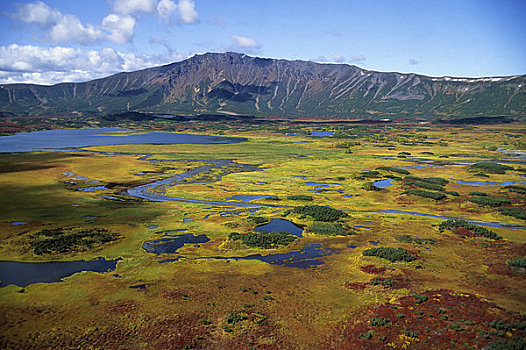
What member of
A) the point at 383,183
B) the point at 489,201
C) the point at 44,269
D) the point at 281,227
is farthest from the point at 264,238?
the point at 383,183

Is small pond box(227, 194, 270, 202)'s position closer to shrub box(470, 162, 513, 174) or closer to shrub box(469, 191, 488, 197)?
shrub box(469, 191, 488, 197)

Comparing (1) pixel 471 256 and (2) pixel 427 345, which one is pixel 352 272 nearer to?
(2) pixel 427 345

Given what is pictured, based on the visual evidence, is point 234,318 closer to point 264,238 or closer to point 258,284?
point 258,284

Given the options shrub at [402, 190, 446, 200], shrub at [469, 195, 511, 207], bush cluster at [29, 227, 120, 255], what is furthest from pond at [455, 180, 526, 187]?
bush cluster at [29, 227, 120, 255]

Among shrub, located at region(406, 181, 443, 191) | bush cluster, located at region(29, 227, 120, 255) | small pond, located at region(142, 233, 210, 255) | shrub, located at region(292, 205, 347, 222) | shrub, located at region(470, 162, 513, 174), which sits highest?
shrub, located at region(470, 162, 513, 174)

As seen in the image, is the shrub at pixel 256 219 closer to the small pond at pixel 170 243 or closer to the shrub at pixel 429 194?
the small pond at pixel 170 243

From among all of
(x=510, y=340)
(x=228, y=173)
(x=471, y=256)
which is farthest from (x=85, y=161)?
(x=510, y=340)
